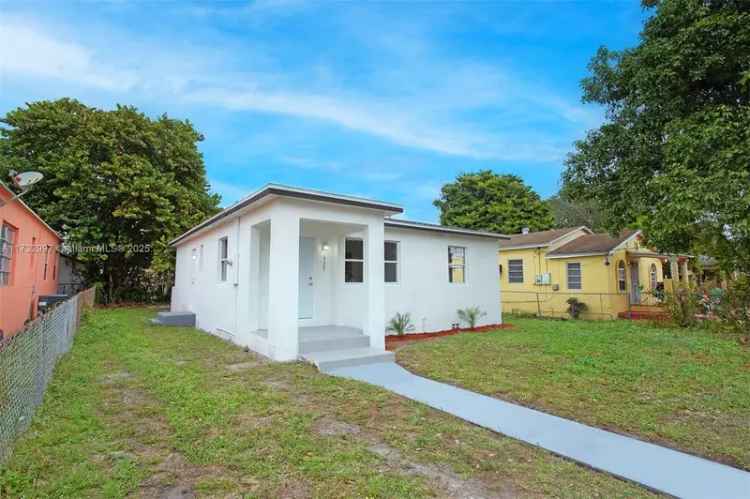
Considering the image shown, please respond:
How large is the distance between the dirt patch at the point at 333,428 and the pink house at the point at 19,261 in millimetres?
7075

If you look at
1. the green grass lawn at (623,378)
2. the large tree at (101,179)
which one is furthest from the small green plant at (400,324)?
the large tree at (101,179)

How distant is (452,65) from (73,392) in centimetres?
1134

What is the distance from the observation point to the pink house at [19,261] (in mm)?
8712

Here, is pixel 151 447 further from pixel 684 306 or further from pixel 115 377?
pixel 684 306

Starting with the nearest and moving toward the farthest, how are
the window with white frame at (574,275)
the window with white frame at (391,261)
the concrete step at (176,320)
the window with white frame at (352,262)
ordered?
the window with white frame at (352,262) < the window with white frame at (391,261) < the concrete step at (176,320) < the window with white frame at (574,275)

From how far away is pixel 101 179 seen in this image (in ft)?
57.0

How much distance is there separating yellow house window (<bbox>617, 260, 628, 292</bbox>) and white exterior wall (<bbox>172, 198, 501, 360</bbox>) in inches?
306

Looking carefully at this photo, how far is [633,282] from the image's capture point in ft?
59.8

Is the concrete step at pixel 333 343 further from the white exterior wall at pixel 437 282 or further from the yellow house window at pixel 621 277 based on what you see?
the yellow house window at pixel 621 277

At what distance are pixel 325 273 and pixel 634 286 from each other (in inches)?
631

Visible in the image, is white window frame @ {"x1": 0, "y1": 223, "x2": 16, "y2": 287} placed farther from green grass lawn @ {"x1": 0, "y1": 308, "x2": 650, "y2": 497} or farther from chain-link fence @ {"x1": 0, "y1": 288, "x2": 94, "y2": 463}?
chain-link fence @ {"x1": 0, "y1": 288, "x2": 94, "y2": 463}

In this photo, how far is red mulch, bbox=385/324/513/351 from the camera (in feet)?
29.9

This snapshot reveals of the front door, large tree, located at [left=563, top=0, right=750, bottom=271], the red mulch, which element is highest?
large tree, located at [left=563, top=0, right=750, bottom=271]

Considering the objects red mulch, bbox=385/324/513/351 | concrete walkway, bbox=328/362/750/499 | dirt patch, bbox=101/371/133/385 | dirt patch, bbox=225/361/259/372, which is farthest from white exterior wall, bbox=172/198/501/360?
concrete walkway, bbox=328/362/750/499
